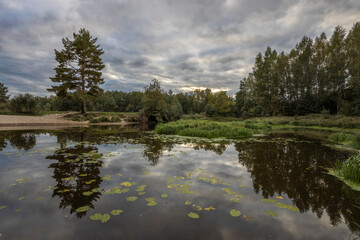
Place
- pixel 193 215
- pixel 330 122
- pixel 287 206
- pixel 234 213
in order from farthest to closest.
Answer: pixel 330 122 < pixel 287 206 < pixel 234 213 < pixel 193 215

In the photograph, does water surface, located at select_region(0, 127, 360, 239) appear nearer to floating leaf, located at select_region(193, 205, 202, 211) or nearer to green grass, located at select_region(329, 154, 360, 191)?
floating leaf, located at select_region(193, 205, 202, 211)

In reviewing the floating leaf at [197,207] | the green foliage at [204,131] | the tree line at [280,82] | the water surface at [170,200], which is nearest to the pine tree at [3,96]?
the tree line at [280,82]

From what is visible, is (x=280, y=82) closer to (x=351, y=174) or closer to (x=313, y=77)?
(x=313, y=77)

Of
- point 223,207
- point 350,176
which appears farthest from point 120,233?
point 350,176


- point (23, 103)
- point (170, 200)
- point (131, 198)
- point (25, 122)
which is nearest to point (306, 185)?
point (170, 200)

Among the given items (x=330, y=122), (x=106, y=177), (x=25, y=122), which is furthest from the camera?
(x=330, y=122)

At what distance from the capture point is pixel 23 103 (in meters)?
26.9

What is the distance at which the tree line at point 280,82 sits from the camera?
27875mm

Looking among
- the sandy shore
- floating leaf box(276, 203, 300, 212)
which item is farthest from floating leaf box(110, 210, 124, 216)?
the sandy shore

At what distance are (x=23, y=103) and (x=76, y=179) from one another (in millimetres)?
30108

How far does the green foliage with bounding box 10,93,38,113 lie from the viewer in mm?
26481

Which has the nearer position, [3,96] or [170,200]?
[170,200]

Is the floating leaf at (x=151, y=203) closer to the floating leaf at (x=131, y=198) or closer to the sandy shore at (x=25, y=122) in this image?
the floating leaf at (x=131, y=198)

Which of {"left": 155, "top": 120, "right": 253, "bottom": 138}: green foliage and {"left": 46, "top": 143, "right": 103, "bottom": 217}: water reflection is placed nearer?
{"left": 46, "top": 143, "right": 103, "bottom": 217}: water reflection
